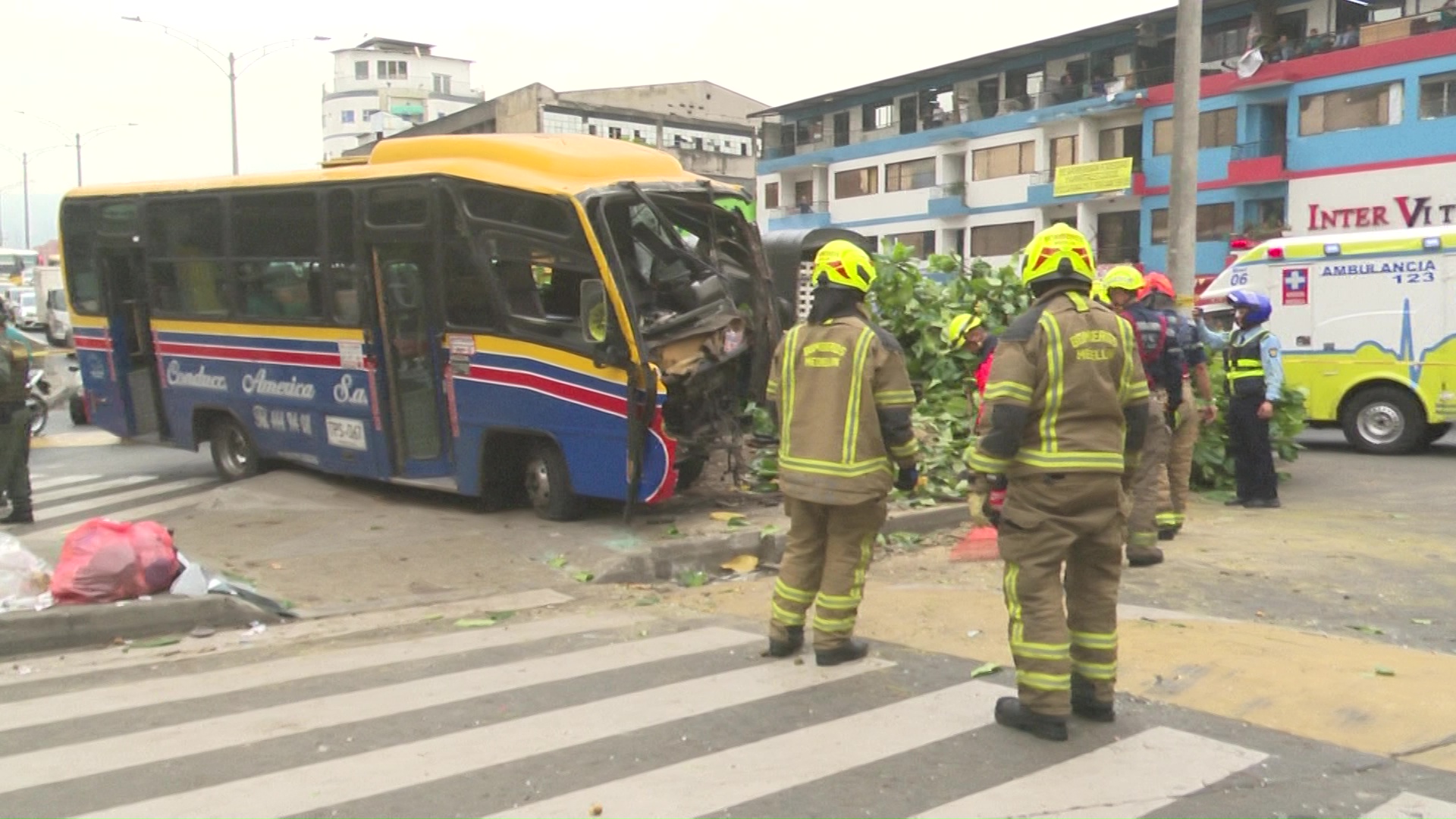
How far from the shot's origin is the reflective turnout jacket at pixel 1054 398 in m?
4.59

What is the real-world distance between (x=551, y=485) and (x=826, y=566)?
13.6 feet

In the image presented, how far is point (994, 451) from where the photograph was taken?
4.62 meters

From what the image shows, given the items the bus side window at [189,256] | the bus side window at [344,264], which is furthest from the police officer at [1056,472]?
the bus side window at [189,256]

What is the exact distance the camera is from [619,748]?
4.67 metres

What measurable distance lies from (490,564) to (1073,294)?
4.76 metres

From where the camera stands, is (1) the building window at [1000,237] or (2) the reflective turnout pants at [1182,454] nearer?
(2) the reflective turnout pants at [1182,454]

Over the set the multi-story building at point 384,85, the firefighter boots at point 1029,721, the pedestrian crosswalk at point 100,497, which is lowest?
the pedestrian crosswalk at point 100,497

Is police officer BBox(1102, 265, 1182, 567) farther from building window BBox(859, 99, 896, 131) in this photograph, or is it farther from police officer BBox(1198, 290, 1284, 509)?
building window BBox(859, 99, 896, 131)

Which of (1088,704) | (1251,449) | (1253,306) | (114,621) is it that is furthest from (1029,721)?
(1251,449)

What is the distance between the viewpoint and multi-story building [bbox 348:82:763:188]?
57.7m

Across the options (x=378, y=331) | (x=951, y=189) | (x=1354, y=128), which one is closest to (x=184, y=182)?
(x=378, y=331)

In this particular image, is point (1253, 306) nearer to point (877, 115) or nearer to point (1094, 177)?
point (1094, 177)

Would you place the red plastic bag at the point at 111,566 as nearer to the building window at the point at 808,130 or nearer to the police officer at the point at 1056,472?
the police officer at the point at 1056,472

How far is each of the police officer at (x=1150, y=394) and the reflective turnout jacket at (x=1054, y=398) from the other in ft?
10.3
